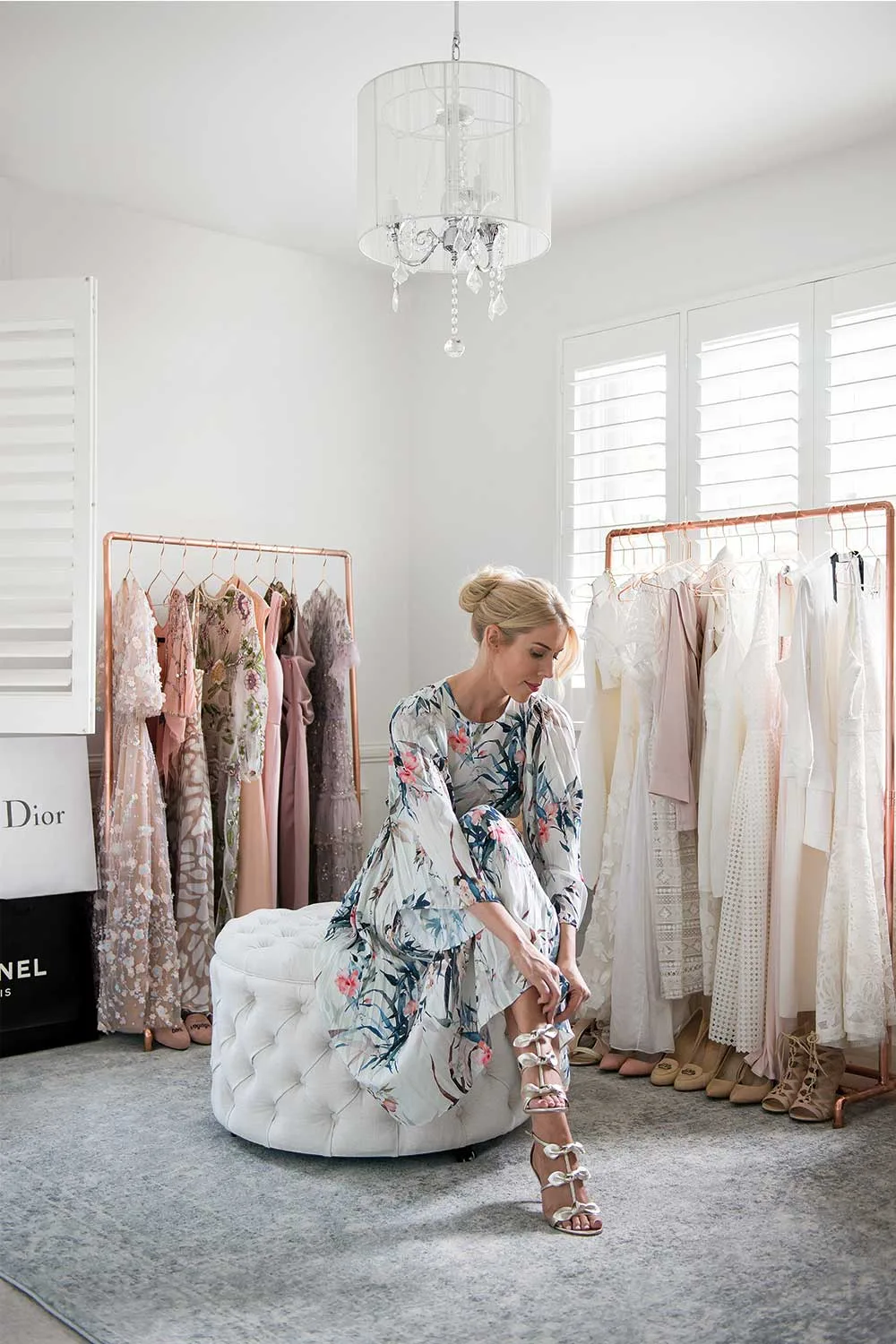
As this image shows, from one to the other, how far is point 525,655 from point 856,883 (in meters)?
1.15

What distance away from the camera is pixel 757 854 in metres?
A: 3.42

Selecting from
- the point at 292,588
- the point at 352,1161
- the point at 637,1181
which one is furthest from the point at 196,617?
the point at 637,1181

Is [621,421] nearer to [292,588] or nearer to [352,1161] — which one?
[292,588]

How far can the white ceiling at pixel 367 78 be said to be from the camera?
10.0 feet

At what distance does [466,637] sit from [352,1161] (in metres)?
2.45

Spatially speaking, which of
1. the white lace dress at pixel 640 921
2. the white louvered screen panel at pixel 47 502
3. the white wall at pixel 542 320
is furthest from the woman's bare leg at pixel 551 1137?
the white wall at pixel 542 320

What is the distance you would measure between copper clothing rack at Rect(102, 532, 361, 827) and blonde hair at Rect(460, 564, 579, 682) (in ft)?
5.09

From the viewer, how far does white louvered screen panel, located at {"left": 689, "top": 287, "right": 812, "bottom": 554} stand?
386cm

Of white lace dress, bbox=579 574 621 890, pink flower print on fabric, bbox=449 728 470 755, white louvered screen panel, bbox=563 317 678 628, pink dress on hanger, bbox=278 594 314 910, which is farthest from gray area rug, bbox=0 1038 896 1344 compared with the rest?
white louvered screen panel, bbox=563 317 678 628

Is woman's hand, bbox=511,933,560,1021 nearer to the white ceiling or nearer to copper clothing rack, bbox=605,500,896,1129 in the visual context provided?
copper clothing rack, bbox=605,500,896,1129

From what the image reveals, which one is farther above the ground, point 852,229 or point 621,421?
point 852,229

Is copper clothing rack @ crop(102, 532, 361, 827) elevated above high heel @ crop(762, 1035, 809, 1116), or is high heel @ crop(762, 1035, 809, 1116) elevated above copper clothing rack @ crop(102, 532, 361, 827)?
copper clothing rack @ crop(102, 532, 361, 827)

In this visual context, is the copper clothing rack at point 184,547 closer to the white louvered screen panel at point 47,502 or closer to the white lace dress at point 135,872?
the white lace dress at point 135,872

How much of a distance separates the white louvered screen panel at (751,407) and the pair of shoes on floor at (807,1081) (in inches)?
58.6
